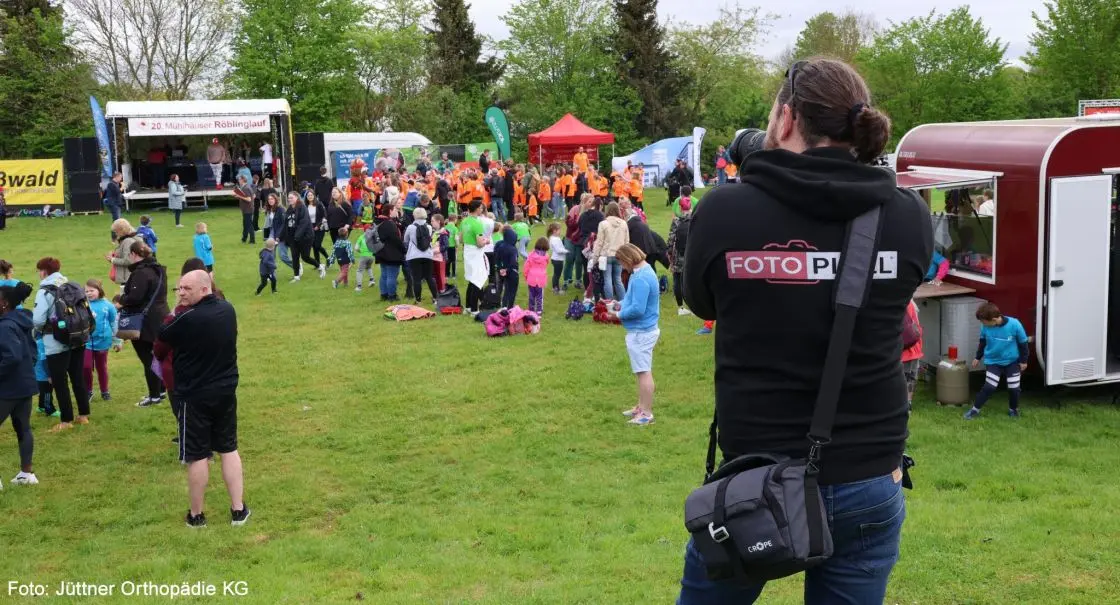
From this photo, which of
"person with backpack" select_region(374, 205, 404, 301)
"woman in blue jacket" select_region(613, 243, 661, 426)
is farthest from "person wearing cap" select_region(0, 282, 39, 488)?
"person with backpack" select_region(374, 205, 404, 301)

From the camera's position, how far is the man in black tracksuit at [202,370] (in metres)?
7.31

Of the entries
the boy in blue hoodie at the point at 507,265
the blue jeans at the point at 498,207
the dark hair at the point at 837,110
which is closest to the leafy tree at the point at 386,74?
the blue jeans at the point at 498,207

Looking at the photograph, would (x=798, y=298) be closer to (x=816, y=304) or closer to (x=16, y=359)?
(x=816, y=304)

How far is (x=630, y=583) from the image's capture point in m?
5.96

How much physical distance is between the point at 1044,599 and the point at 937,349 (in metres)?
5.70

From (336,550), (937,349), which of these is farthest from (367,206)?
(336,550)

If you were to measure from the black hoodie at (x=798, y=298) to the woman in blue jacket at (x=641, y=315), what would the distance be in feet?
23.8

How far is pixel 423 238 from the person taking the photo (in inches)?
667

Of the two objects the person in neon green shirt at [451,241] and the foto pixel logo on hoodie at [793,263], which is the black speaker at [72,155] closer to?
the person in neon green shirt at [451,241]

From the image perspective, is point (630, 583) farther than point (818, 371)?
Yes

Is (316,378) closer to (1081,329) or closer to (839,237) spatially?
(1081,329)

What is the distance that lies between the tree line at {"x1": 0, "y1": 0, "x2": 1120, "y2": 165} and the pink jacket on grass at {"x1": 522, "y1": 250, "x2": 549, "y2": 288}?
31.6 metres

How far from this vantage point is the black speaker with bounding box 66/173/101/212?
32188 millimetres

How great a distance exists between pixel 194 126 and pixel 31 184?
527cm
